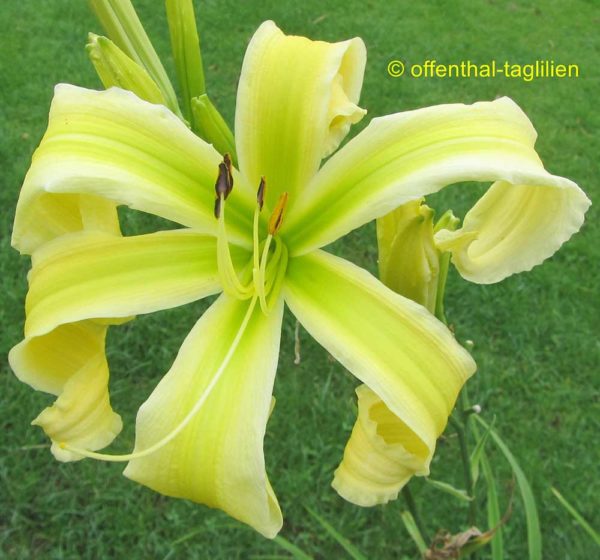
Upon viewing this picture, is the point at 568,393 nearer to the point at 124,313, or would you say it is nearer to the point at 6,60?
the point at 124,313

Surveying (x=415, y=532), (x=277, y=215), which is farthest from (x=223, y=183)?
(x=415, y=532)

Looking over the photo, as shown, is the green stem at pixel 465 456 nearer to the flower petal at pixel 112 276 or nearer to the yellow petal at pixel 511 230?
the yellow petal at pixel 511 230

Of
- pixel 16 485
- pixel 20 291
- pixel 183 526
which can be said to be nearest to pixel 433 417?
pixel 183 526

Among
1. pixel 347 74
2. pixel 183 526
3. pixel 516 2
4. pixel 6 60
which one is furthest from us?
pixel 516 2

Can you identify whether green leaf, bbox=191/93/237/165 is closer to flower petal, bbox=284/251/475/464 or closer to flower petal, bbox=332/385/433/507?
flower petal, bbox=284/251/475/464

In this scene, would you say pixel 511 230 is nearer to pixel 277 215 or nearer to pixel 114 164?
pixel 277 215

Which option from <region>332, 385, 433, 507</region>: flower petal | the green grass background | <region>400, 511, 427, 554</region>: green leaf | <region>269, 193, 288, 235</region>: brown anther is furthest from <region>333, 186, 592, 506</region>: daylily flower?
the green grass background

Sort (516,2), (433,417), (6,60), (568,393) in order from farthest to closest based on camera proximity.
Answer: (516,2) → (6,60) → (568,393) → (433,417)

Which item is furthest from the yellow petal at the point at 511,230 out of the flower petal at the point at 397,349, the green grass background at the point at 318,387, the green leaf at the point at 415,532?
the green grass background at the point at 318,387
